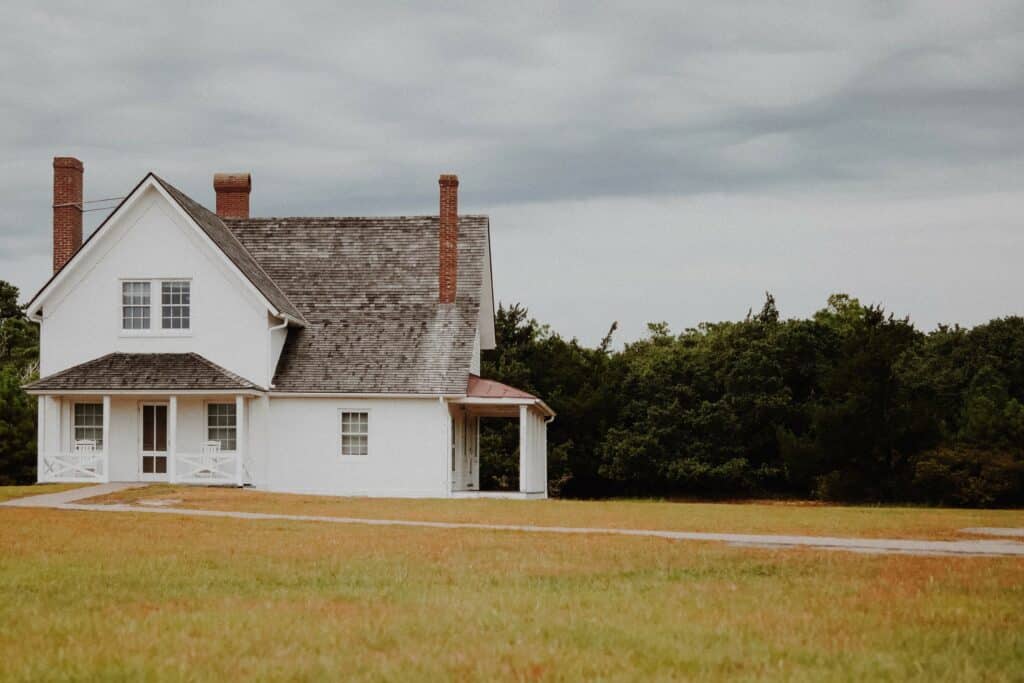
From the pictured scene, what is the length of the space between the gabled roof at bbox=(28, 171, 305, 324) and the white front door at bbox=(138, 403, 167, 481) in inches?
170

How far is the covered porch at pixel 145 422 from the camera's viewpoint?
111 feet

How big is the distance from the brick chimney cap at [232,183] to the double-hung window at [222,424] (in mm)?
9194

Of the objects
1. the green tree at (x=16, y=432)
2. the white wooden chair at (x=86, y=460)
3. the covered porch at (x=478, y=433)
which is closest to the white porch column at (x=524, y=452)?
the covered porch at (x=478, y=433)

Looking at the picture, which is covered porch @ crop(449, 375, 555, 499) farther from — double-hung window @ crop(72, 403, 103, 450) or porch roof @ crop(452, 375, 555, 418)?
double-hung window @ crop(72, 403, 103, 450)

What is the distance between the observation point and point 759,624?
9250 mm

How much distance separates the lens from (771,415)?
162 ft

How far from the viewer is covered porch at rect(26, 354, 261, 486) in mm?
33906

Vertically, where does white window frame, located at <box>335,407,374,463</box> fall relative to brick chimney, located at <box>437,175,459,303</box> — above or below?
below

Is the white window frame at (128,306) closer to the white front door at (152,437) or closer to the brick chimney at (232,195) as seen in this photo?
the white front door at (152,437)

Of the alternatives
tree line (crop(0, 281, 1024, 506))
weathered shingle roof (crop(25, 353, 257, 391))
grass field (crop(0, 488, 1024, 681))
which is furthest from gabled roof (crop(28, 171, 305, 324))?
grass field (crop(0, 488, 1024, 681))

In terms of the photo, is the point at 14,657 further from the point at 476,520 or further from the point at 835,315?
the point at 835,315

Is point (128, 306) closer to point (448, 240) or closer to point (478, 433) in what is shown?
point (448, 240)

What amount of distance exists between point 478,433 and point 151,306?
1151 centimetres

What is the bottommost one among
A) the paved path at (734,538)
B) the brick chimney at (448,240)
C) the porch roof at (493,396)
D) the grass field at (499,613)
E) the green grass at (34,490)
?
the green grass at (34,490)
